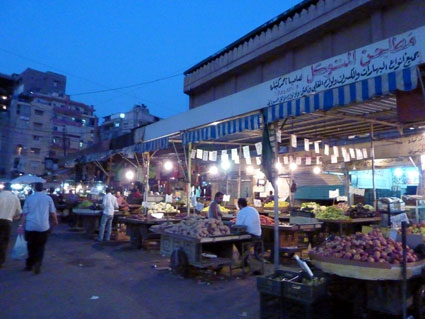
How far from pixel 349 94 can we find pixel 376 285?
322 centimetres

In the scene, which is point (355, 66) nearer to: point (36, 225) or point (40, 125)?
point (36, 225)

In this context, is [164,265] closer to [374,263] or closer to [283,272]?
[283,272]

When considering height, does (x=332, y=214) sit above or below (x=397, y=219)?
below

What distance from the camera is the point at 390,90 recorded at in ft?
18.0

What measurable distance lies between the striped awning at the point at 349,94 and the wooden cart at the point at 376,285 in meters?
2.71

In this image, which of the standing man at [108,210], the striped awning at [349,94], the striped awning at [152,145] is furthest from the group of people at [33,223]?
the striped awning at [349,94]

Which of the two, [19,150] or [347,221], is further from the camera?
[19,150]

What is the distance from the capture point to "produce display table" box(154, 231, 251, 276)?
7633 mm

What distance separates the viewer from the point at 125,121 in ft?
190

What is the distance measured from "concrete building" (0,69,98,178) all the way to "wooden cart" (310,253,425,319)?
4371 centimetres

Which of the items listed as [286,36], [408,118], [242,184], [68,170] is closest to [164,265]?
[408,118]

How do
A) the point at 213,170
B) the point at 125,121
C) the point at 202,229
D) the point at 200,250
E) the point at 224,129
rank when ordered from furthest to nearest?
the point at 125,121 → the point at 213,170 → the point at 224,129 → the point at 202,229 → the point at 200,250

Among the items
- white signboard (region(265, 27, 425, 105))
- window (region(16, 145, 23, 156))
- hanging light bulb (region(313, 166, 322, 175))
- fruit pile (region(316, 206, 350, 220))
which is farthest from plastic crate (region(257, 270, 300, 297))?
window (region(16, 145, 23, 156))

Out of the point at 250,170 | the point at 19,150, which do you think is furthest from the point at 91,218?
the point at 19,150
